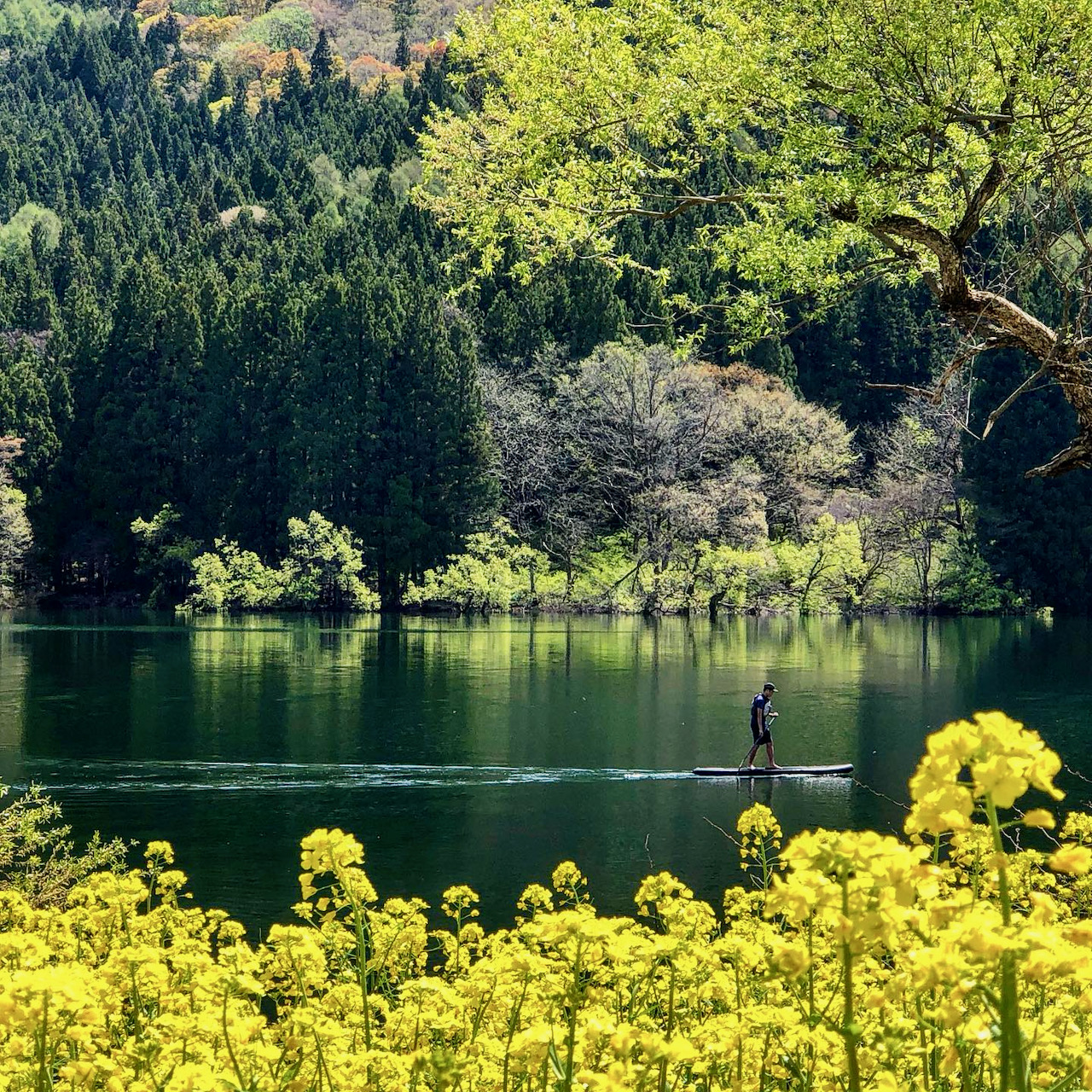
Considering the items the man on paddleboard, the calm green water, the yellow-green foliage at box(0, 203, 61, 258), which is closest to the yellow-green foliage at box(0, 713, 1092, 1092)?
the calm green water

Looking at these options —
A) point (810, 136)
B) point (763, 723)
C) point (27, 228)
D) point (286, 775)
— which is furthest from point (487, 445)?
point (810, 136)

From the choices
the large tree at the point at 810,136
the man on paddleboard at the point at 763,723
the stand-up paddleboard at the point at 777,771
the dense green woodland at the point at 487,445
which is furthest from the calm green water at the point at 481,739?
the dense green woodland at the point at 487,445

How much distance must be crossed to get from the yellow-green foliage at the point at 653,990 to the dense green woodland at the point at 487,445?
4183 centimetres

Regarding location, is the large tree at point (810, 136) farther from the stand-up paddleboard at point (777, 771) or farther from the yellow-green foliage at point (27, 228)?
the yellow-green foliage at point (27, 228)

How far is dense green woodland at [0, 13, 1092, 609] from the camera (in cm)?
5044

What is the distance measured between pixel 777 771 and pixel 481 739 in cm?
525

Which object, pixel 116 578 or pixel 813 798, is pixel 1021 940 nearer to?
pixel 813 798

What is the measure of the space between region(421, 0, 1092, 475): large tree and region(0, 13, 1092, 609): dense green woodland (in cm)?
3801

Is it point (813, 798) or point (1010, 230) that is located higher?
point (1010, 230)

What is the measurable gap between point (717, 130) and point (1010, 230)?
4912 cm

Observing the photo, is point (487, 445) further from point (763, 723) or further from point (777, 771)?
point (777, 771)

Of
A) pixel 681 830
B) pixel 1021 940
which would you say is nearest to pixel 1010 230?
pixel 681 830

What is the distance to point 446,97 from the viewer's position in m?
73.8

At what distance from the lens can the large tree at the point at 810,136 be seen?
699 cm
